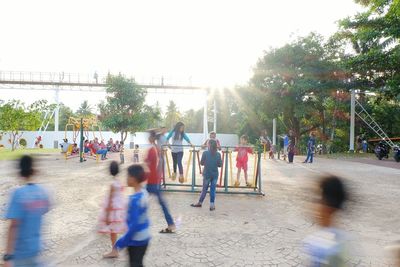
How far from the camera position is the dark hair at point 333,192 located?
2.45 meters

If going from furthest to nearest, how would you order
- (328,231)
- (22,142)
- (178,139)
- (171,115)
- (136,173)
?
(171,115), (22,142), (178,139), (136,173), (328,231)

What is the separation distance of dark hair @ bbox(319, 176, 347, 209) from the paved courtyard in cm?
30

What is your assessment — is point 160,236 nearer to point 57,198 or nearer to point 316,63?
point 57,198

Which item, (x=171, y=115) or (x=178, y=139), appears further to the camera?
(x=171, y=115)

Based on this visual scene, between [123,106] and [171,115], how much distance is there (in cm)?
3543

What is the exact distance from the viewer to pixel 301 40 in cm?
2644

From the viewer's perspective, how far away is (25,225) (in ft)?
9.47

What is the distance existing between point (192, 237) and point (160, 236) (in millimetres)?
506

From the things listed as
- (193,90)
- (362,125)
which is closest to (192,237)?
(362,125)

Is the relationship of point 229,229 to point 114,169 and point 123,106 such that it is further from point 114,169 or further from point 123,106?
point 123,106

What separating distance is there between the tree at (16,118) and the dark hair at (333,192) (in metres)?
35.3

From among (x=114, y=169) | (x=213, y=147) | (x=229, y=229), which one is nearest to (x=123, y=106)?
(x=213, y=147)

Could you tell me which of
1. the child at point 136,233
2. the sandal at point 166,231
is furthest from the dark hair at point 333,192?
the sandal at point 166,231

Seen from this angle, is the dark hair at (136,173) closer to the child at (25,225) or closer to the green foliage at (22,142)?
the child at (25,225)
